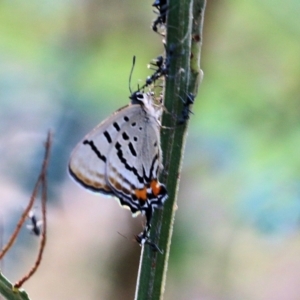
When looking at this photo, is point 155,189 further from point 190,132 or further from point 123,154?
point 190,132

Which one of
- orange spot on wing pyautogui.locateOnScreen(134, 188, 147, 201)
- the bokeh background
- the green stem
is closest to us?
the green stem

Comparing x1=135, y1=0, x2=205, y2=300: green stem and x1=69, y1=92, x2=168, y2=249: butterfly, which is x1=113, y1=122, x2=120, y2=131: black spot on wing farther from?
x1=135, y1=0, x2=205, y2=300: green stem

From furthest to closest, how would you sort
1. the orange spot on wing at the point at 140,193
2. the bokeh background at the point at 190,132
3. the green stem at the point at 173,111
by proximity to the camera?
the bokeh background at the point at 190,132 < the orange spot on wing at the point at 140,193 < the green stem at the point at 173,111

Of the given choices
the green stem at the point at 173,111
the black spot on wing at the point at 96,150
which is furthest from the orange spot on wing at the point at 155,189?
the black spot on wing at the point at 96,150

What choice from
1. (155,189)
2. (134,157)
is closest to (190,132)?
(134,157)

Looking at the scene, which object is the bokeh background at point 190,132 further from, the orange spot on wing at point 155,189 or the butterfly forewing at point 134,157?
the orange spot on wing at point 155,189

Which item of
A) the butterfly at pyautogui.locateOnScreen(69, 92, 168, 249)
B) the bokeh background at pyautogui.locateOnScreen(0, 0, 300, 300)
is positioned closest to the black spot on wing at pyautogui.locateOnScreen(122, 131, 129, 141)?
the butterfly at pyautogui.locateOnScreen(69, 92, 168, 249)
